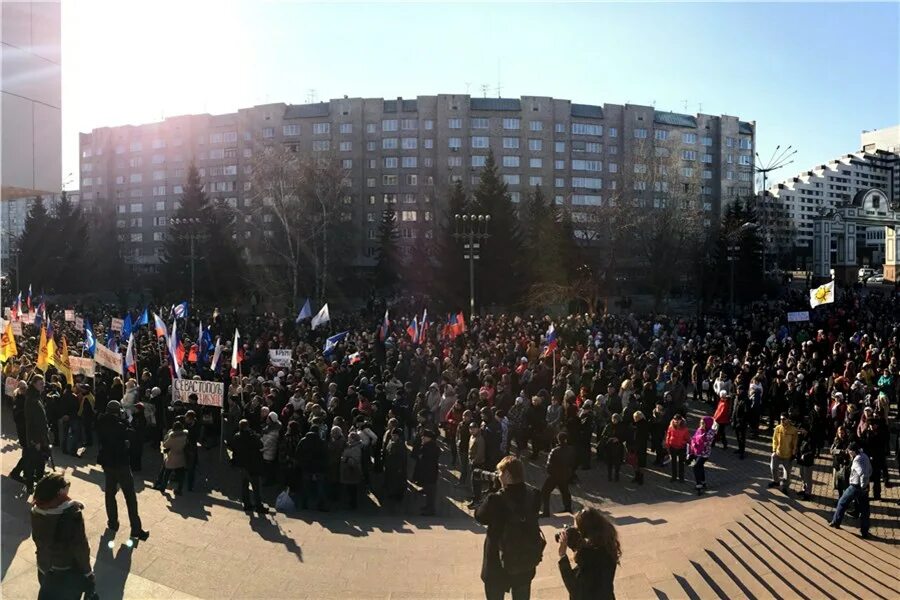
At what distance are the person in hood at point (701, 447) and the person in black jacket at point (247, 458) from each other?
7.13 metres

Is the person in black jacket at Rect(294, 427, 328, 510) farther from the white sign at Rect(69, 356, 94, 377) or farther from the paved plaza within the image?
the white sign at Rect(69, 356, 94, 377)

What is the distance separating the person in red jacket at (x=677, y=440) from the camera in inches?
438

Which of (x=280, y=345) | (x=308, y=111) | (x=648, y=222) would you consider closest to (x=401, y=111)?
(x=308, y=111)

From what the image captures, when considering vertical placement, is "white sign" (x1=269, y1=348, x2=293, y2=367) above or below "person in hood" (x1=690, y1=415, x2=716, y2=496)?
above

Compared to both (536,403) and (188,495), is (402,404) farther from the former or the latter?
(188,495)

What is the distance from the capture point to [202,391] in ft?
37.3

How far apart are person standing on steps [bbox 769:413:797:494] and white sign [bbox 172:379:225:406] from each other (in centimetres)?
938

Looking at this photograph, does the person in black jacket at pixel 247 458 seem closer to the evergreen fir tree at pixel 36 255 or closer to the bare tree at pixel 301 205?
the bare tree at pixel 301 205

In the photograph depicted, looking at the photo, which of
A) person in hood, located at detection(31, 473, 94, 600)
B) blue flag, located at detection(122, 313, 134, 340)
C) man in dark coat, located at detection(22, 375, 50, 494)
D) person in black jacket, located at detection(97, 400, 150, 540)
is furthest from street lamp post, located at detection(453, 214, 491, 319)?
person in hood, located at detection(31, 473, 94, 600)

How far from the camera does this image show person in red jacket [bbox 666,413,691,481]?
11.1m

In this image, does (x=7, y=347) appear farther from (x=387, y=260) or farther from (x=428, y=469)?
(x=387, y=260)

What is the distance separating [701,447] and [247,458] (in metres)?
7.36

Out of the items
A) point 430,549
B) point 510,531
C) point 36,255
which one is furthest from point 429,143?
point 510,531

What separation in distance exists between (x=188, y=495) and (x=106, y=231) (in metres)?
65.5
